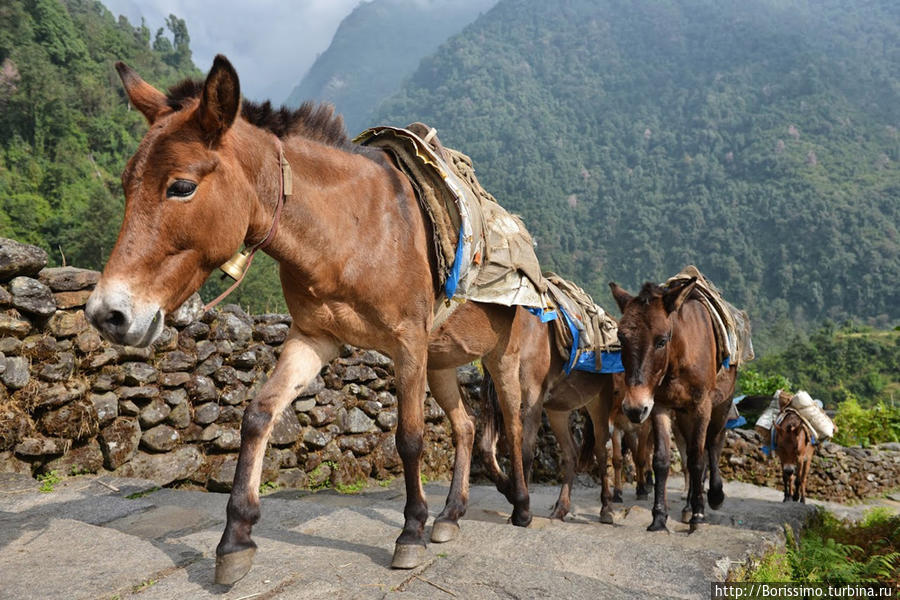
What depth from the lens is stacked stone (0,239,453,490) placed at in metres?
4.43

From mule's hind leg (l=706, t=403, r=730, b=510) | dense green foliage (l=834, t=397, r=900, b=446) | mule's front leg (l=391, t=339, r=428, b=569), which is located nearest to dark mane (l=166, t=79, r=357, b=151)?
mule's front leg (l=391, t=339, r=428, b=569)

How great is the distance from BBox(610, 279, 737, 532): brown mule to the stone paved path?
0.98 m

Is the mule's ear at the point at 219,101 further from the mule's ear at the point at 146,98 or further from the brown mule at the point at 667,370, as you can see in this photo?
the brown mule at the point at 667,370

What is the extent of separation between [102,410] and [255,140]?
354 centimetres

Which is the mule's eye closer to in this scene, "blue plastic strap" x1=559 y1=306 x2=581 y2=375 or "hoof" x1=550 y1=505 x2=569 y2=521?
"blue plastic strap" x1=559 y1=306 x2=581 y2=375

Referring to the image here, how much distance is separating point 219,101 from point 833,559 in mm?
5612

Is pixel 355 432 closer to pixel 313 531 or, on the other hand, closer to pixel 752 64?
pixel 313 531

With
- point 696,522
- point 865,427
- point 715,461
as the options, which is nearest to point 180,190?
point 696,522

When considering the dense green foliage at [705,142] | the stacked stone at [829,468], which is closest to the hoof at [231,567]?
the stacked stone at [829,468]

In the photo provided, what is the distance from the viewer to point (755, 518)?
18.9ft

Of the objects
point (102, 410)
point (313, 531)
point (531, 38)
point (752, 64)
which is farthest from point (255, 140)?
point (531, 38)

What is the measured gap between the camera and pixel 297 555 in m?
2.61

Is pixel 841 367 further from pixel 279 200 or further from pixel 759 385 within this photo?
pixel 279 200

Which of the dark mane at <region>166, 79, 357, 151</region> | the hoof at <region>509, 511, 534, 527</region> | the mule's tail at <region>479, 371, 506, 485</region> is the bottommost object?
the hoof at <region>509, 511, 534, 527</region>
